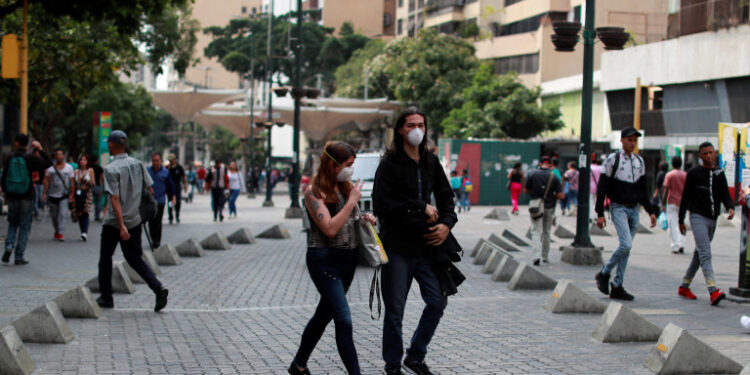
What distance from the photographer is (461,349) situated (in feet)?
24.2

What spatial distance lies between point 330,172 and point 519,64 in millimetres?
53168

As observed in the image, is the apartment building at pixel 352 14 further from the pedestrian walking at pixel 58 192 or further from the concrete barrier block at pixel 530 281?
the concrete barrier block at pixel 530 281

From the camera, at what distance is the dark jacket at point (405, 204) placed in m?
6.04

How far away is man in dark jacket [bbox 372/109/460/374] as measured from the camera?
603cm

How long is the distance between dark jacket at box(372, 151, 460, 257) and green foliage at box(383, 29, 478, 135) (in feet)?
152

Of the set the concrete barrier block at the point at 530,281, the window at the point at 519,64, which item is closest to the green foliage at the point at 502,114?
the window at the point at 519,64

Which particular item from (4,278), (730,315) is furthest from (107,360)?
(730,315)

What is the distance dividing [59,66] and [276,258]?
8.98m

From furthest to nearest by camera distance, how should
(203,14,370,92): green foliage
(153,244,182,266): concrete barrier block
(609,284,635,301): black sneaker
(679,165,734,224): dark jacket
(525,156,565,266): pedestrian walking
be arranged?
(203,14,370,92): green foliage → (525,156,565,266): pedestrian walking → (153,244,182,266): concrete barrier block → (609,284,635,301): black sneaker → (679,165,734,224): dark jacket

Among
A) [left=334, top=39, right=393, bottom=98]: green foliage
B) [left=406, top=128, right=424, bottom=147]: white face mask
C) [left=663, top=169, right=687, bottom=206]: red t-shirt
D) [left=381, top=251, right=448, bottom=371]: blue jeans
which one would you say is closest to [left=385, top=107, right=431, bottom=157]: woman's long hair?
[left=406, top=128, right=424, bottom=147]: white face mask

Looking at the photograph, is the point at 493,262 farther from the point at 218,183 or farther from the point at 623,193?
the point at 218,183

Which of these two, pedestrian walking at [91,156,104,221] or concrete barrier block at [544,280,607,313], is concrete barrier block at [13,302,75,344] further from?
pedestrian walking at [91,156,104,221]

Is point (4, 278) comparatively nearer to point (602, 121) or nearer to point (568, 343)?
point (568, 343)

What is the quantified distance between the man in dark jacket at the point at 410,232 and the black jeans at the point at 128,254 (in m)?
3.64
